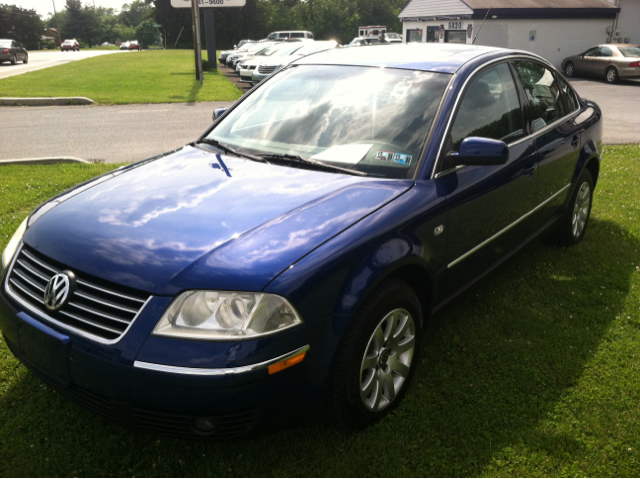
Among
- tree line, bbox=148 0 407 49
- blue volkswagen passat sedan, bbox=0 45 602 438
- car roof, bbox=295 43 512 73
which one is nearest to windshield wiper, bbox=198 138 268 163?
blue volkswagen passat sedan, bbox=0 45 602 438

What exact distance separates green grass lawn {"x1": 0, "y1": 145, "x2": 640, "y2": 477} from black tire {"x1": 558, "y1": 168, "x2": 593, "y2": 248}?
832 millimetres

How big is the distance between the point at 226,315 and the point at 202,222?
539 mm

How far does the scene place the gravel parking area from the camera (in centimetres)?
1112

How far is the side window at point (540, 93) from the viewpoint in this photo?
4183 millimetres

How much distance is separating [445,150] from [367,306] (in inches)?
43.7

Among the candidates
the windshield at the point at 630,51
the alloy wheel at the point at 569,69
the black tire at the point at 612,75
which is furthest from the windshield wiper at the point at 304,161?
the alloy wheel at the point at 569,69

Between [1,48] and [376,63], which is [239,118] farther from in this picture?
[1,48]

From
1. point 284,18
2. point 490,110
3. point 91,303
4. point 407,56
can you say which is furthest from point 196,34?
point 284,18

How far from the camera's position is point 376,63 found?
3.78m

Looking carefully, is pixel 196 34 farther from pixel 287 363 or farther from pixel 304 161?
pixel 287 363

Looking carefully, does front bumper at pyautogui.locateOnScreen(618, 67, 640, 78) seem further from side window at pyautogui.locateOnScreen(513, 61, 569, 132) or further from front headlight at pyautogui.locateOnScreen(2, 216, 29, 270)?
front headlight at pyautogui.locateOnScreen(2, 216, 29, 270)

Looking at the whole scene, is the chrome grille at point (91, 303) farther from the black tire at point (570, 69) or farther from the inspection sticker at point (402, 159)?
the black tire at point (570, 69)

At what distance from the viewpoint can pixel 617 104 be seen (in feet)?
52.0

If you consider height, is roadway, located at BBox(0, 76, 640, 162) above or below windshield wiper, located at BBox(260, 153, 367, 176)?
below
